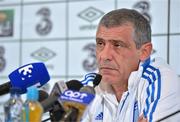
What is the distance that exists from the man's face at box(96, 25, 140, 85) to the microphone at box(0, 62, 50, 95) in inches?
11.4

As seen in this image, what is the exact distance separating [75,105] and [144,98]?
1.73 ft

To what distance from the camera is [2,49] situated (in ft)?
6.86

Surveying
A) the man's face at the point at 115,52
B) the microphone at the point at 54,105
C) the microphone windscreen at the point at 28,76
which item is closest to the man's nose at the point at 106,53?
the man's face at the point at 115,52

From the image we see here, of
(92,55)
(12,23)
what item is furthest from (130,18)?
(12,23)

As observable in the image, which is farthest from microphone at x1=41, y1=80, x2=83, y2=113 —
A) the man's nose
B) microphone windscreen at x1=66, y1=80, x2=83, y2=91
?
the man's nose

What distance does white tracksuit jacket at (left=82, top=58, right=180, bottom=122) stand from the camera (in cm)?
109

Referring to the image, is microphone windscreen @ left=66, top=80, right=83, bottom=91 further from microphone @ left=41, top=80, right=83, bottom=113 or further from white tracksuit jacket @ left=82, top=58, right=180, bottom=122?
white tracksuit jacket @ left=82, top=58, right=180, bottom=122

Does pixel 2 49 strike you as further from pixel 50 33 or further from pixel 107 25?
pixel 107 25

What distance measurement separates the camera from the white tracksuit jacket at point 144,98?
1087 millimetres

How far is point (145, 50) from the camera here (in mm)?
1279

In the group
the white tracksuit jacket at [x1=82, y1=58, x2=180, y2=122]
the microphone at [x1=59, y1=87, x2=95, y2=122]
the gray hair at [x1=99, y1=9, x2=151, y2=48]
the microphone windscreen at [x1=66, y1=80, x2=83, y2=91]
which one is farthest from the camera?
the gray hair at [x1=99, y1=9, x2=151, y2=48]

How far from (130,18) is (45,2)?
0.92 metres

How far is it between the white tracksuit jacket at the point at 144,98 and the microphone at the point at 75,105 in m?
0.33

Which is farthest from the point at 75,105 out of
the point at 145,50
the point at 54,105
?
the point at 145,50
